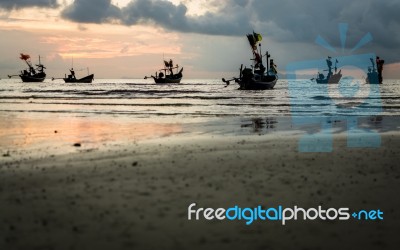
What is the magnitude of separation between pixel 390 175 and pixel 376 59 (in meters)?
191

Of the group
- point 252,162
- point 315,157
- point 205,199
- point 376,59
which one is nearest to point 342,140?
point 315,157

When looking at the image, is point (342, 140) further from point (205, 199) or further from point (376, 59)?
point (376, 59)

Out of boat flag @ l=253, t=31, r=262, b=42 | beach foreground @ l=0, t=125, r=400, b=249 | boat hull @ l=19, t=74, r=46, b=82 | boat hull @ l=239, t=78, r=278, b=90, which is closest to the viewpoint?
beach foreground @ l=0, t=125, r=400, b=249

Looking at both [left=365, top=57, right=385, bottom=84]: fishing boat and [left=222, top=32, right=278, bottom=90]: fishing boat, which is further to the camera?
[left=365, top=57, right=385, bottom=84]: fishing boat

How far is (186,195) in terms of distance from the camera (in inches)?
339

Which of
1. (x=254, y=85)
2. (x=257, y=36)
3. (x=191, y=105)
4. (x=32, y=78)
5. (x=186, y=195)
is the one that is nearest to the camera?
(x=186, y=195)

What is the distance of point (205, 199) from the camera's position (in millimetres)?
8344

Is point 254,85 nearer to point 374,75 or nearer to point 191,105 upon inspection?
point 191,105

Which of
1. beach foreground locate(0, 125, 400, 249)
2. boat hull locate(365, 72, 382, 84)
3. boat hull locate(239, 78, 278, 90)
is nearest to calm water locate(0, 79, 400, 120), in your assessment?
beach foreground locate(0, 125, 400, 249)

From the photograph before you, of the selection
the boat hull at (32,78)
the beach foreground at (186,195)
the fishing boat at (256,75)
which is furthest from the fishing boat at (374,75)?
the beach foreground at (186,195)

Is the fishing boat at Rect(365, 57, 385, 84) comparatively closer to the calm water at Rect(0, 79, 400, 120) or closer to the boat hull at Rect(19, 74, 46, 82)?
the calm water at Rect(0, 79, 400, 120)

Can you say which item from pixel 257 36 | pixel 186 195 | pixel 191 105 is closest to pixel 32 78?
pixel 257 36

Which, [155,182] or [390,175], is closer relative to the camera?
[155,182]

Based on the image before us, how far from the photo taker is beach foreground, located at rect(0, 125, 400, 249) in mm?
6430
